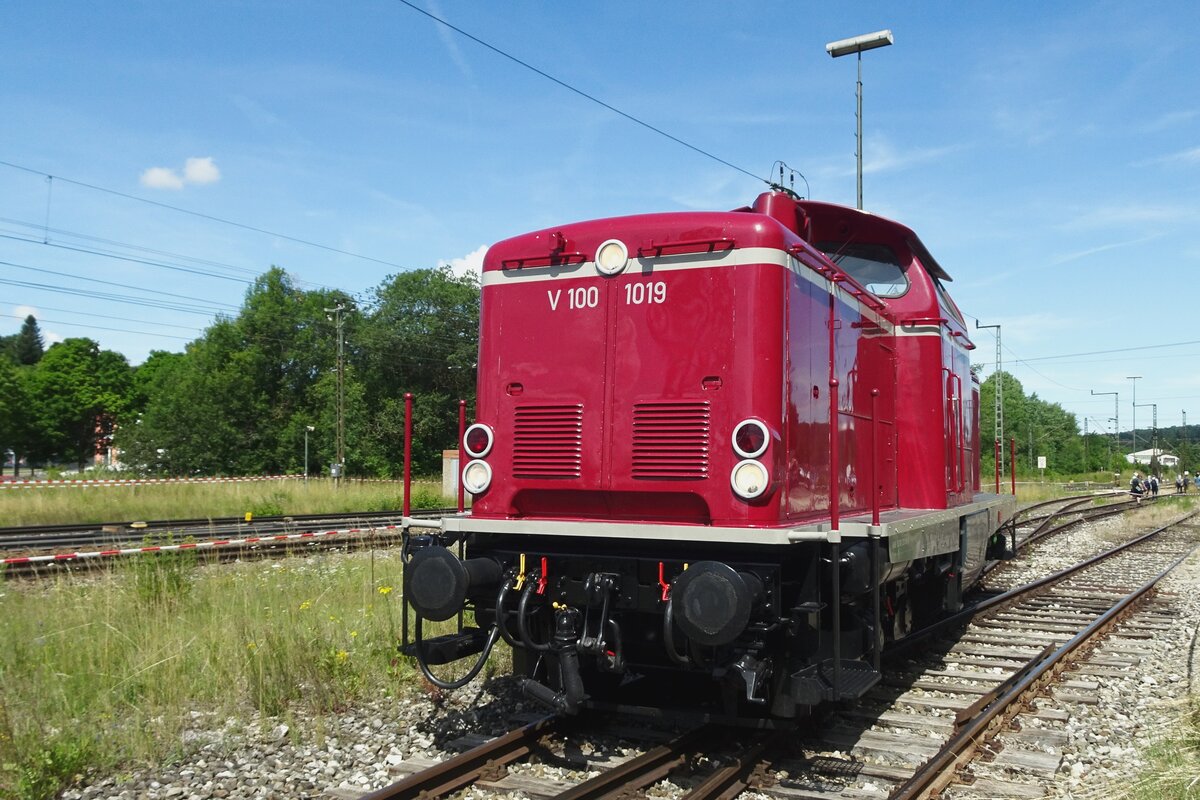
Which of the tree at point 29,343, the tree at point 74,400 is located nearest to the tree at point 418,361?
the tree at point 74,400

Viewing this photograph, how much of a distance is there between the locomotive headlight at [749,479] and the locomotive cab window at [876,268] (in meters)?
3.13

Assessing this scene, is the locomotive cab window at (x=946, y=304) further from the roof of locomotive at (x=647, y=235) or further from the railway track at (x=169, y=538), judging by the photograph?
the railway track at (x=169, y=538)

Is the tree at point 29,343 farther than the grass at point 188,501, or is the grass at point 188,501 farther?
the tree at point 29,343

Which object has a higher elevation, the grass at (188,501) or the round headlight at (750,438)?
the round headlight at (750,438)

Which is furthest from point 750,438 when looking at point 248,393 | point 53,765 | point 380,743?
point 248,393

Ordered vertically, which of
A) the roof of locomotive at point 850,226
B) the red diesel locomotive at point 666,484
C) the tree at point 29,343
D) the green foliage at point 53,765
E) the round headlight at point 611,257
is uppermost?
the tree at point 29,343

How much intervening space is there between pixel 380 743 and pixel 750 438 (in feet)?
8.61

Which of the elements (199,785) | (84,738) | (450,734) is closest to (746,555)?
(450,734)

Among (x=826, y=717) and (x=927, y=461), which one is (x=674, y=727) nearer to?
(x=826, y=717)

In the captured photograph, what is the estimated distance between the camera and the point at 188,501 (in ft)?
68.9

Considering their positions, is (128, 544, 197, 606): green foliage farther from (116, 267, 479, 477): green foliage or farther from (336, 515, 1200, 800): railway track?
(116, 267, 479, 477): green foliage

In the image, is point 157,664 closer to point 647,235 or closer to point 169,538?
point 647,235

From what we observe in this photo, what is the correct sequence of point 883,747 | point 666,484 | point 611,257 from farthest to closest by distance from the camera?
point 611,257 → point 883,747 → point 666,484

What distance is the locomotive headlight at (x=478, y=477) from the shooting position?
5.29 m
